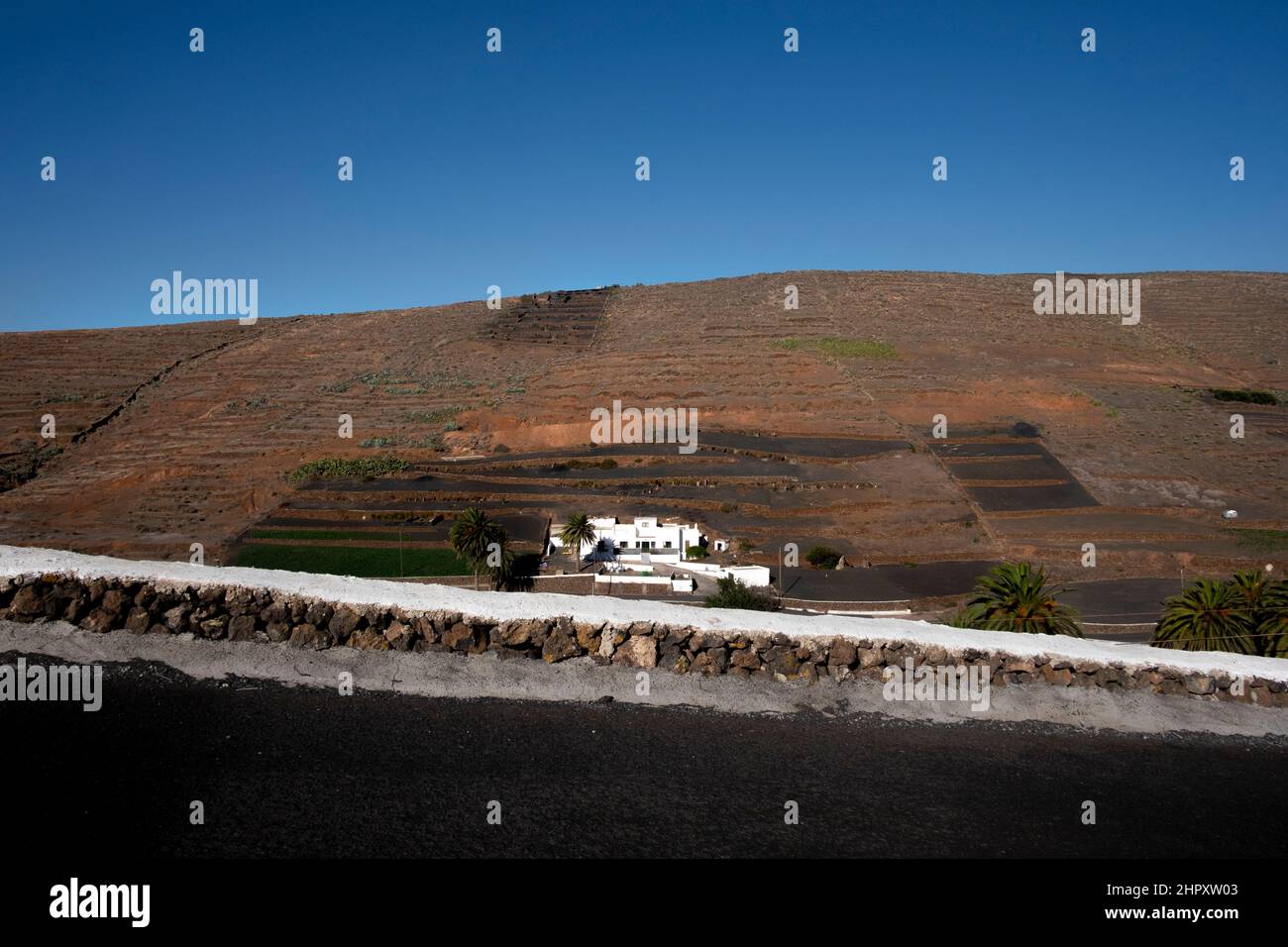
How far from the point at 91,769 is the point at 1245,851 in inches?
297


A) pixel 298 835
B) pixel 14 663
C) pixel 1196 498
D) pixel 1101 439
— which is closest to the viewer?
pixel 298 835

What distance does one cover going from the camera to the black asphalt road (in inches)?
193

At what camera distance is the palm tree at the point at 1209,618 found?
1295 centimetres

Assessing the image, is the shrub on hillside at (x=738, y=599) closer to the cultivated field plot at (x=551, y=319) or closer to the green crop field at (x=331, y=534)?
the green crop field at (x=331, y=534)

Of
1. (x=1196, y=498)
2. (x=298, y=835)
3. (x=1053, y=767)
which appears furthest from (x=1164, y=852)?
(x=1196, y=498)

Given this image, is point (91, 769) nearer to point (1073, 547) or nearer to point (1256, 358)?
point (1073, 547)

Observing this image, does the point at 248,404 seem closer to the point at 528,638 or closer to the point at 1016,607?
the point at 1016,607

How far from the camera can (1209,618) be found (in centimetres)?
1384

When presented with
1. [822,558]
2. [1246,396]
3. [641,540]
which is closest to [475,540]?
[641,540]

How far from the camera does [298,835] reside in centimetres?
480

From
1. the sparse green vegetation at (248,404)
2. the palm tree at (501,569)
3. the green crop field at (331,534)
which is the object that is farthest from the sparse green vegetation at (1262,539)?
the sparse green vegetation at (248,404)

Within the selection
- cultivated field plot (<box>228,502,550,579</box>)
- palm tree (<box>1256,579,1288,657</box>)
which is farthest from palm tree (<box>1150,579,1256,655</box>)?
cultivated field plot (<box>228,502,550,579</box>)

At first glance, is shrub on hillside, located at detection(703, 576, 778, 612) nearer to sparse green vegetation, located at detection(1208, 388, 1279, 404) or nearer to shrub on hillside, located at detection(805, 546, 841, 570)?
shrub on hillside, located at detection(805, 546, 841, 570)

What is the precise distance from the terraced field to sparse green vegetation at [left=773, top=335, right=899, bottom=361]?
47cm
